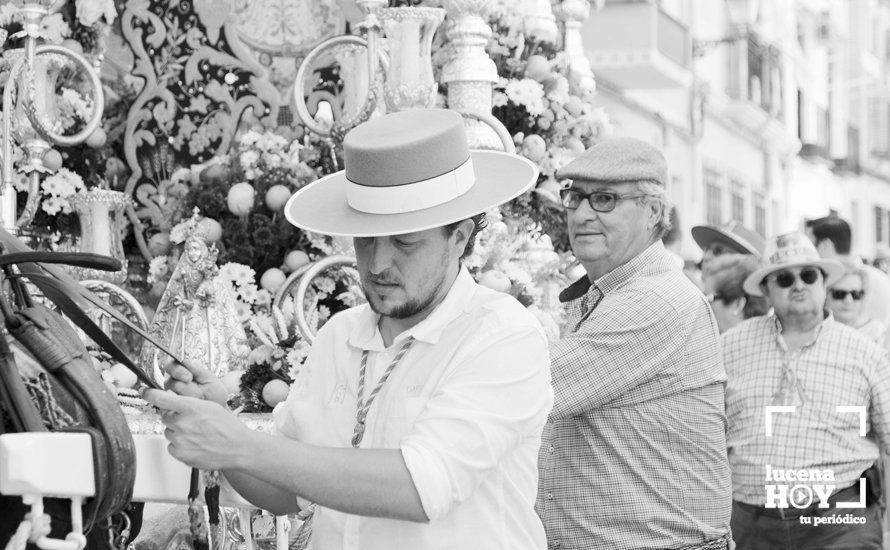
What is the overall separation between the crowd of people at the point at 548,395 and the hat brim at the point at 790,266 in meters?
0.01

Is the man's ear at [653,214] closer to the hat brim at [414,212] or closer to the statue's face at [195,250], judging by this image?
the hat brim at [414,212]

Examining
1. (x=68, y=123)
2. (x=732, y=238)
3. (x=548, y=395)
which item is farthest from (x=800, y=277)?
(x=548, y=395)

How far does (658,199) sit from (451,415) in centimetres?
193

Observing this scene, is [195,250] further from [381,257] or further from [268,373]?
[381,257]

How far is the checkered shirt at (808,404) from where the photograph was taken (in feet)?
19.2

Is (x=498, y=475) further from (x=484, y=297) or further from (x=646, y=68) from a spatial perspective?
(x=646, y=68)

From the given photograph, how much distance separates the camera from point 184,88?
6520mm

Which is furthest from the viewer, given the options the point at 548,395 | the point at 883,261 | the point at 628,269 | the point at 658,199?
the point at 883,261

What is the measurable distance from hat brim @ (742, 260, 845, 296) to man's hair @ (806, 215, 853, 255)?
1615 mm

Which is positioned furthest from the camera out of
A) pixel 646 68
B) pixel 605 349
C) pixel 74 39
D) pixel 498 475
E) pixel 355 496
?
pixel 646 68

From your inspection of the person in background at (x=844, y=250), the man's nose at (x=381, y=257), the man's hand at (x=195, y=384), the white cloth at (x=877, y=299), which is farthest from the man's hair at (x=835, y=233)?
the man's hand at (x=195, y=384)

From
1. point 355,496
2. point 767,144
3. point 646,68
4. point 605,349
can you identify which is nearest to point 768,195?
point 767,144

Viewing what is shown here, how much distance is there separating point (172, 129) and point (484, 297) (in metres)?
3.95

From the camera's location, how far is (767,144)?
2491cm
